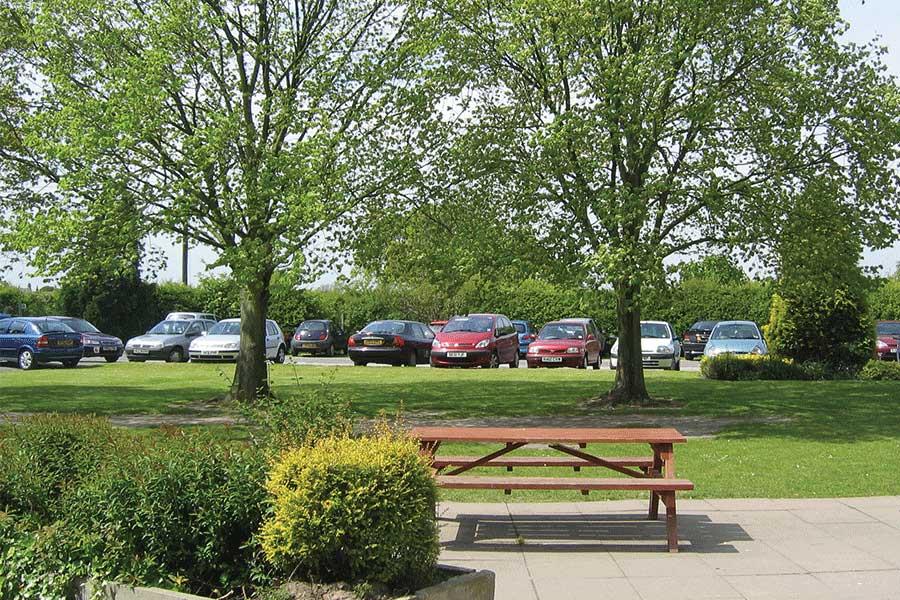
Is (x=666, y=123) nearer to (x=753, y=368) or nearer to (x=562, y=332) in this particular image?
(x=753, y=368)

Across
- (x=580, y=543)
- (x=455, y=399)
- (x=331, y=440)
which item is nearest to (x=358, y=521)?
(x=331, y=440)

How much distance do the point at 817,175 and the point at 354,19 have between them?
8.60 m

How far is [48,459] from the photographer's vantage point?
631cm

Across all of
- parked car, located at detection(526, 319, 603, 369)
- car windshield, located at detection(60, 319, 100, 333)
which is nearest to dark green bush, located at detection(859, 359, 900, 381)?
parked car, located at detection(526, 319, 603, 369)

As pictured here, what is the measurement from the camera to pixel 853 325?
23.0 meters

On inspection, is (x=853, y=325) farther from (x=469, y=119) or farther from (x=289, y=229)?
(x=289, y=229)

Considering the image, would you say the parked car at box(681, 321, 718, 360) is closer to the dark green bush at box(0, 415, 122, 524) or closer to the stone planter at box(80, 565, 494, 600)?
the dark green bush at box(0, 415, 122, 524)

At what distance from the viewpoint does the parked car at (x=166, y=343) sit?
3300 centimetres

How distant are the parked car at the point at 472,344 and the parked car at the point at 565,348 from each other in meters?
1.09

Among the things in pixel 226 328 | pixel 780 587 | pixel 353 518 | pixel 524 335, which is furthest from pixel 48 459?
pixel 524 335

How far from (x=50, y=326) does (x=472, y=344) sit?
1341 centimetres

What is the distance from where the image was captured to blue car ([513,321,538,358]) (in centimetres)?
3909

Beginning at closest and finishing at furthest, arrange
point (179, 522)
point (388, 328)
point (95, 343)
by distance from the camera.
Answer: point (179, 522) → point (388, 328) → point (95, 343)

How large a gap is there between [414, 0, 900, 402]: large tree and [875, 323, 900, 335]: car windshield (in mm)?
22094
